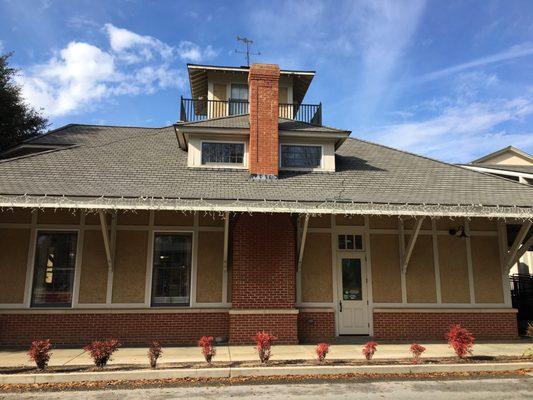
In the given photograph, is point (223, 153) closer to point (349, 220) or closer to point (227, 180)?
point (227, 180)

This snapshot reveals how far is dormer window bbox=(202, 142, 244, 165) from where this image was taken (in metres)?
13.1

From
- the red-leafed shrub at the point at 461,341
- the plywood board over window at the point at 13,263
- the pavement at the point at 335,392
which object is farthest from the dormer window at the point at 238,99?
the pavement at the point at 335,392

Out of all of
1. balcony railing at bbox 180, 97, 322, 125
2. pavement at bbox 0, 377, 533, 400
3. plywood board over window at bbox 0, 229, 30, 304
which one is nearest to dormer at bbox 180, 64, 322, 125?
balcony railing at bbox 180, 97, 322, 125

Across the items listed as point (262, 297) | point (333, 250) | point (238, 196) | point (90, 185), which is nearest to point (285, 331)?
point (262, 297)

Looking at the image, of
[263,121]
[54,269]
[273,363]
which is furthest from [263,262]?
[54,269]

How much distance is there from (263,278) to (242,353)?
2031 mm

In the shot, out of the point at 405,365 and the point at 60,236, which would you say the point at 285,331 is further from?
the point at 60,236

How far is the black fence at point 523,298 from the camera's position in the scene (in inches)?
614

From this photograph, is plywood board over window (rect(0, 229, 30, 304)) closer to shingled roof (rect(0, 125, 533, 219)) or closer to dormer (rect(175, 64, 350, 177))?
shingled roof (rect(0, 125, 533, 219))

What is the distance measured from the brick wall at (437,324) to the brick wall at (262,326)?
8.37ft

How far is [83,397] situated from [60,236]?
5.65 metres

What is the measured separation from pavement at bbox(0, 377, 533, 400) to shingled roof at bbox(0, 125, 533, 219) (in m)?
4.07

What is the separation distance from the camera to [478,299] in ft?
40.2

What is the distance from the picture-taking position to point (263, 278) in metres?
11.2
